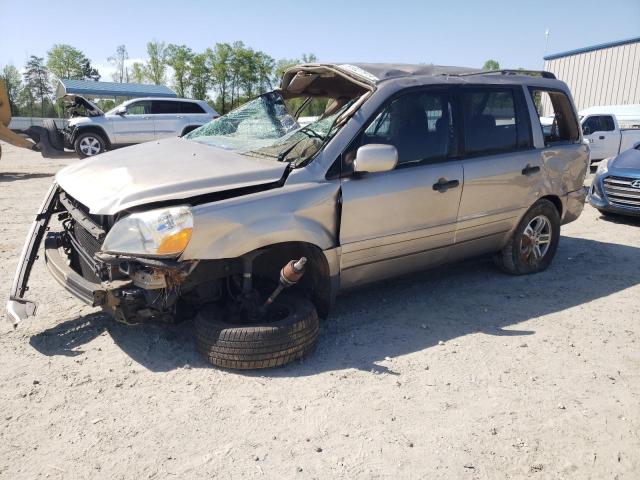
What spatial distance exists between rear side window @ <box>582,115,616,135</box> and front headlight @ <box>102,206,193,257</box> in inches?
571

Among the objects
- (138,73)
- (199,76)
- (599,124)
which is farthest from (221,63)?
(599,124)

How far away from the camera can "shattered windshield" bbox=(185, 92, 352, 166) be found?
3705mm

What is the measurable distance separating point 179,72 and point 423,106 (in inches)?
1819

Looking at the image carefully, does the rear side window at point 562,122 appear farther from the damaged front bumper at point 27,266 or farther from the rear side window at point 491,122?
the damaged front bumper at point 27,266

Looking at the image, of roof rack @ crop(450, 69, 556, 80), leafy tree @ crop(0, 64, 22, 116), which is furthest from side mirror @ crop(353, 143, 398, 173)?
leafy tree @ crop(0, 64, 22, 116)

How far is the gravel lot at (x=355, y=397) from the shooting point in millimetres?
→ 2471

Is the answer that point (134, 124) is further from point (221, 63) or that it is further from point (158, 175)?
point (221, 63)

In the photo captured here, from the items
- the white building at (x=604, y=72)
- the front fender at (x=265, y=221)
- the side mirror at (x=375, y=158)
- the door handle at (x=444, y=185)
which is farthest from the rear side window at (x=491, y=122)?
the white building at (x=604, y=72)

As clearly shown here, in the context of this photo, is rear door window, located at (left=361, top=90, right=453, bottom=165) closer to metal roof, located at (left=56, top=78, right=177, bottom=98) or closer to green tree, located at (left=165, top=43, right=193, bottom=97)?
metal roof, located at (left=56, top=78, right=177, bottom=98)

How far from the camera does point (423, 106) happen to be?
4.09 metres

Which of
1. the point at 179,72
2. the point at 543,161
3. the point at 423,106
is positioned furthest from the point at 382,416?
the point at 179,72

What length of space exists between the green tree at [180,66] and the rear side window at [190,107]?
101 ft

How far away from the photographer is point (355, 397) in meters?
3.01

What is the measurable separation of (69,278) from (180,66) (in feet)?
153
